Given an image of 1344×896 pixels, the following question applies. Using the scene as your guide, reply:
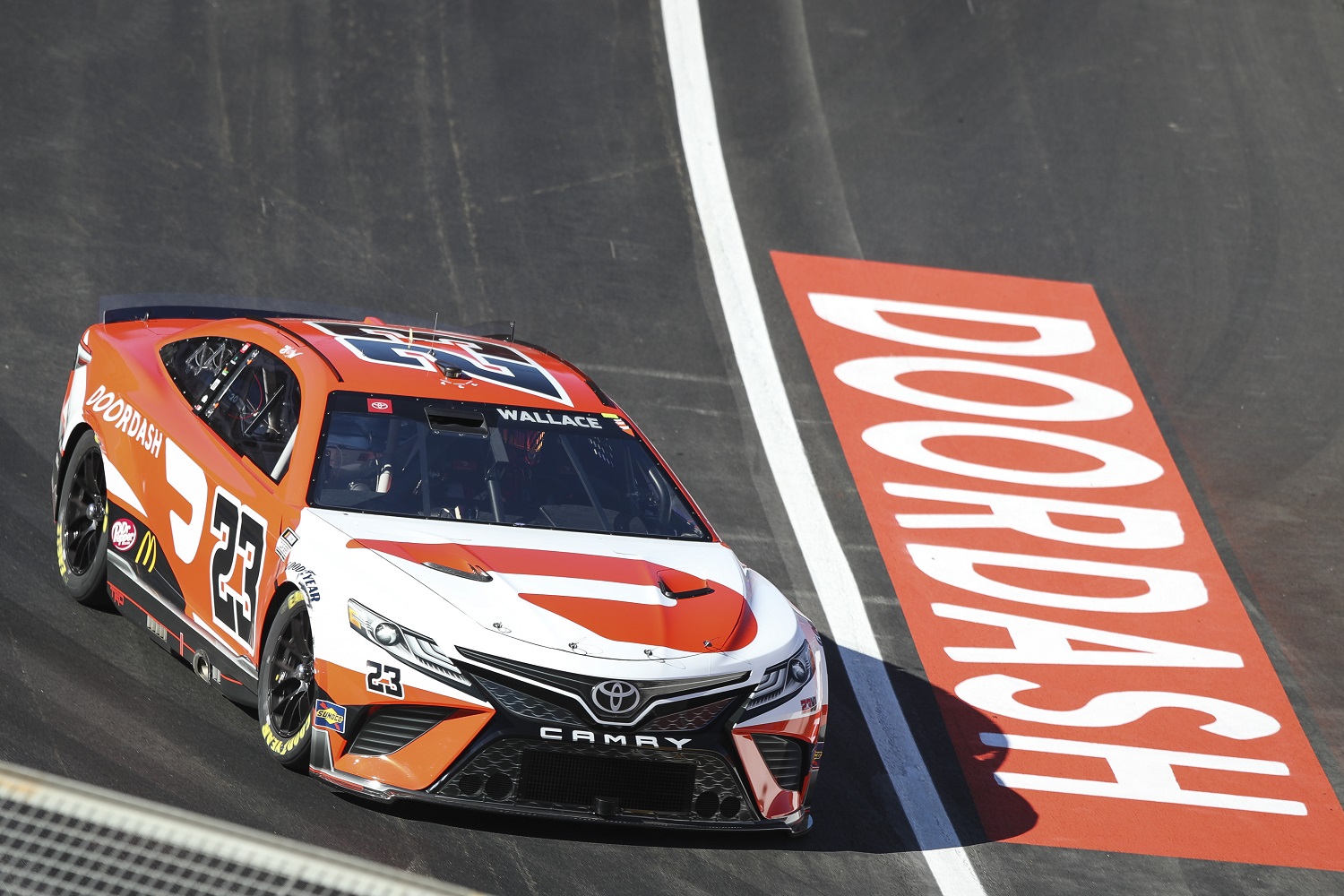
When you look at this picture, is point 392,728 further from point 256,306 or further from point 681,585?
point 256,306

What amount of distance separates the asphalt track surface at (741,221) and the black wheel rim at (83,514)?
238mm

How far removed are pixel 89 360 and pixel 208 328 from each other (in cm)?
70

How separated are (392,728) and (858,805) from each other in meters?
2.42

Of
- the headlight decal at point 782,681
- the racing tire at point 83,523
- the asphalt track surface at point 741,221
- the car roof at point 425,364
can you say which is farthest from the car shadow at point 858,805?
the racing tire at point 83,523

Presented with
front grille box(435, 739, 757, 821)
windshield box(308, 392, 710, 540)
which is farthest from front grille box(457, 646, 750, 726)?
windshield box(308, 392, 710, 540)

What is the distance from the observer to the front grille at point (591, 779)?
19.2 ft

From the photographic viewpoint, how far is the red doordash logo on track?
318 inches

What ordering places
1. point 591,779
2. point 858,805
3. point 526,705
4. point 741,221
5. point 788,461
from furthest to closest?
point 741,221 < point 788,461 < point 858,805 < point 591,779 < point 526,705

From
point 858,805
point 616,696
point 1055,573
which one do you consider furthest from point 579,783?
point 1055,573

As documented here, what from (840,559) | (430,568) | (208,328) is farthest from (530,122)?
(430,568)

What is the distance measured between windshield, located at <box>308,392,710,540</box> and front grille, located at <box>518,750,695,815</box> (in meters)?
1.23

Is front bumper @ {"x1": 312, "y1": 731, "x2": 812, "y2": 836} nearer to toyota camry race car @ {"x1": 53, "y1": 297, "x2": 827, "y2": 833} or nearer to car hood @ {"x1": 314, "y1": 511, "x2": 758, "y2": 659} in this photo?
toyota camry race car @ {"x1": 53, "y1": 297, "x2": 827, "y2": 833}

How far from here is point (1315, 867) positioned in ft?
25.0

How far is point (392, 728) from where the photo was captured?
19.3 ft
